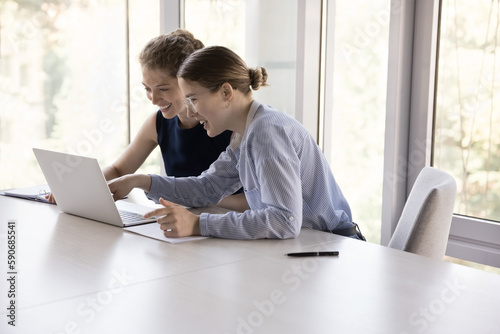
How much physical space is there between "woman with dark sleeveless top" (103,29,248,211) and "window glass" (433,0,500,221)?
96 centimetres

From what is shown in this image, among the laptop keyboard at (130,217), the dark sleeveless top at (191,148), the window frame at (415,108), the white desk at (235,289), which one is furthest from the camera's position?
the window frame at (415,108)

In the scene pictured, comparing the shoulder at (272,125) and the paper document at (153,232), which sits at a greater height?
the shoulder at (272,125)

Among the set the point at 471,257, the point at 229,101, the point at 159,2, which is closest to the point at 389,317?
the point at 229,101

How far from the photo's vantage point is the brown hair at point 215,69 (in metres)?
1.69

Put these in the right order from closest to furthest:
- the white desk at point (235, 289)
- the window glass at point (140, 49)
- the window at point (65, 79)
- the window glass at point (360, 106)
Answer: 1. the white desk at point (235, 289)
2. the window glass at point (360, 106)
3. the window at point (65, 79)
4. the window glass at point (140, 49)

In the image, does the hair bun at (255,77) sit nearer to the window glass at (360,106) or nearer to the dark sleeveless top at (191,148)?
the dark sleeveless top at (191,148)

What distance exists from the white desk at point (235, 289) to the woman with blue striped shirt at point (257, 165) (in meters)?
0.06

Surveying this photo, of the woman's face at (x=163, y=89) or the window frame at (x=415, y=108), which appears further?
the window frame at (x=415, y=108)

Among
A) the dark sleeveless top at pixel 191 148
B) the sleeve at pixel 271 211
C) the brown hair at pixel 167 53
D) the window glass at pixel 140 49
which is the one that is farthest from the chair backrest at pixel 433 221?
the window glass at pixel 140 49

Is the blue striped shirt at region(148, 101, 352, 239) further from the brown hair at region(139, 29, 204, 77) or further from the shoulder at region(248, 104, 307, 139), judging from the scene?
the brown hair at region(139, 29, 204, 77)

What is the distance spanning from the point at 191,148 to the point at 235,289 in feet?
4.03

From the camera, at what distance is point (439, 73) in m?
2.52

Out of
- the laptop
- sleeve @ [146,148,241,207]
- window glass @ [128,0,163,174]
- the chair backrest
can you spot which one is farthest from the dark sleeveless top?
window glass @ [128,0,163,174]

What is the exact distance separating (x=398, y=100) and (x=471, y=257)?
726 millimetres
